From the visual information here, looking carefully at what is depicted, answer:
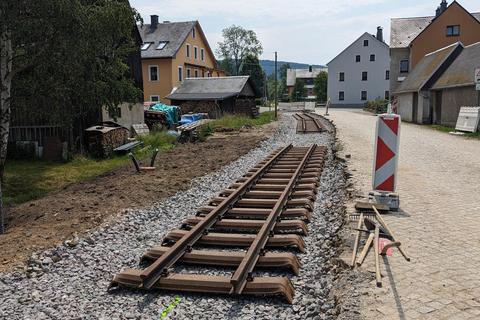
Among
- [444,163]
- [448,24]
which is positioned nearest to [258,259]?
[444,163]

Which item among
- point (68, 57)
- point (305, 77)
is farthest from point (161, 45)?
point (305, 77)

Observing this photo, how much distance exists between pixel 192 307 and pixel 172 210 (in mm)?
4088

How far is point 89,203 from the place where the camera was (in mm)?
8828

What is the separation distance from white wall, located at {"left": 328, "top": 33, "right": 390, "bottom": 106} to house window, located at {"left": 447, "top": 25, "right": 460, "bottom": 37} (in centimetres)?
2318

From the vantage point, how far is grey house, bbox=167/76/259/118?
40000mm

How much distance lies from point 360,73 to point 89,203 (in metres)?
69.9

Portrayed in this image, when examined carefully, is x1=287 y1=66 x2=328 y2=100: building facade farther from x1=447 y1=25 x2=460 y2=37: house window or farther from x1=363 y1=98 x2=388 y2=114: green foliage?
x1=447 y1=25 x2=460 y2=37: house window

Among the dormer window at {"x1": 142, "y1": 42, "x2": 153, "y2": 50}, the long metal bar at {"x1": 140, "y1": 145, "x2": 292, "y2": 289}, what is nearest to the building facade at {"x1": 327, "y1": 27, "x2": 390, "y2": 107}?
the dormer window at {"x1": 142, "y1": 42, "x2": 153, "y2": 50}

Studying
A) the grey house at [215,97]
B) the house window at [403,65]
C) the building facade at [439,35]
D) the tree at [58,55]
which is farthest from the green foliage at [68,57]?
the house window at [403,65]

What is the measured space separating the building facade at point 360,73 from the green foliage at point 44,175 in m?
60.6

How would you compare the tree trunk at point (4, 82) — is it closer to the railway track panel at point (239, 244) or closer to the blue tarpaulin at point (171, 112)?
the railway track panel at point (239, 244)

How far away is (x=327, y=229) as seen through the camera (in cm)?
694

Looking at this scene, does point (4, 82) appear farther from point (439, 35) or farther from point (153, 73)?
point (439, 35)

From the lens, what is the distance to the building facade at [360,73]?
7225 cm
